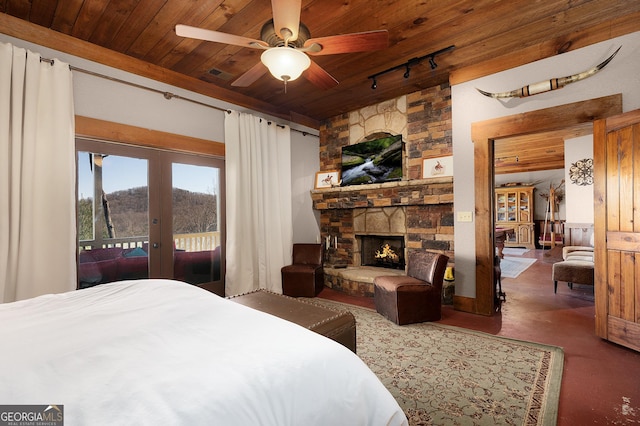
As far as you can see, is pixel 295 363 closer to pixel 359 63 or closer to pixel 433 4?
pixel 433 4

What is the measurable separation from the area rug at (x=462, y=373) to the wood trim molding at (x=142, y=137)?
2.78 metres

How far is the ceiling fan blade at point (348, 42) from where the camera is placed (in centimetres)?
193

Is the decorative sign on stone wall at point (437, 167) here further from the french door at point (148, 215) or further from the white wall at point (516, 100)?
the french door at point (148, 215)

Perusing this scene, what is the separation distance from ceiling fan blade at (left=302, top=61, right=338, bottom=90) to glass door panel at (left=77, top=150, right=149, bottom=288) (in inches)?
79.6

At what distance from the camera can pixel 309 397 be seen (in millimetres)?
877

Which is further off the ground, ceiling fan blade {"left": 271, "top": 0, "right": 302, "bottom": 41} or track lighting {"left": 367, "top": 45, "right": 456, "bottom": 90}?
track lighting {"left": 367, "top": 45, "right": 456, "bottom": 90}

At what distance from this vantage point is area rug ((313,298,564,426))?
168 cm

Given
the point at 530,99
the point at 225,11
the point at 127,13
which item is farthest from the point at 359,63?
the point at 127,13

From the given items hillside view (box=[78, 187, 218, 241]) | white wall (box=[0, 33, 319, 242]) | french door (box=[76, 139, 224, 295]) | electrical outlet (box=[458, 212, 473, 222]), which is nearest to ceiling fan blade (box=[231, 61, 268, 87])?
white wall (box=[0, 33, 319, 242])

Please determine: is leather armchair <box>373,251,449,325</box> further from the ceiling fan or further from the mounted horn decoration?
the ceiling fan

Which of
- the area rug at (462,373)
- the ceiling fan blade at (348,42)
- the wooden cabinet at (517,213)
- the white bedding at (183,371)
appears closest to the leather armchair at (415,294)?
the area rug at (462,373)

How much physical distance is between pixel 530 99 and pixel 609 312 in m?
2.10

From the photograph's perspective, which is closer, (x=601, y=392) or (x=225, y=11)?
(x=601, y=392)
